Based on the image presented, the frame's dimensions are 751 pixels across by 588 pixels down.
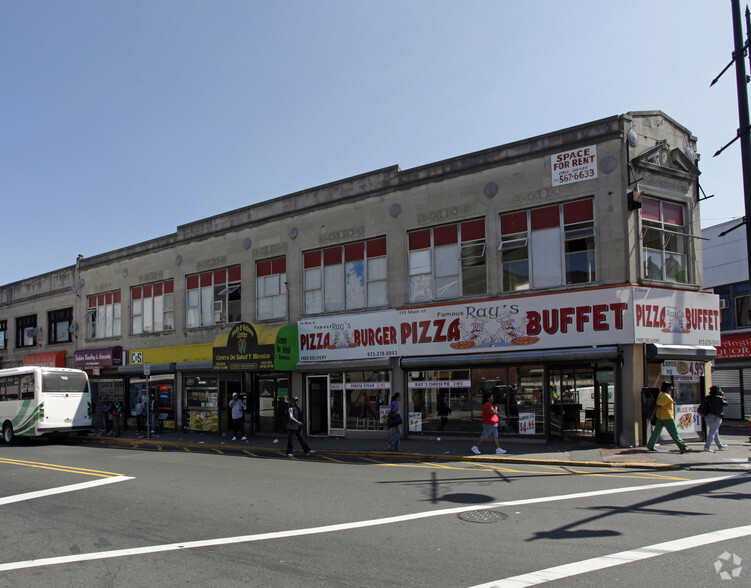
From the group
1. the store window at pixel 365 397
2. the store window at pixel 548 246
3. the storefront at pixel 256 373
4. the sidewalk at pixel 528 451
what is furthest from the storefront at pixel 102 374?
the store window at pixel 548 246

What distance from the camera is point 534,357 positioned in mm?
16531

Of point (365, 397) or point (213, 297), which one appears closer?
point (365, 397)

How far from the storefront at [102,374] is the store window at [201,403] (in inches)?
193

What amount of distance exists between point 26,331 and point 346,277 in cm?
2563

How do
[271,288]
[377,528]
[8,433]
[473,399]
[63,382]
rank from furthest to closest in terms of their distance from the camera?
[271,288] → [63,382] → [8,433] → [473,399] → [377,528]

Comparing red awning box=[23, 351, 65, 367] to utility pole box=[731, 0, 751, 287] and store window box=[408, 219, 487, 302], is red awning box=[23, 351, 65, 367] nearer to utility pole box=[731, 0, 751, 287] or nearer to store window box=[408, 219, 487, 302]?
store window box=[408, 219, 487, 302]

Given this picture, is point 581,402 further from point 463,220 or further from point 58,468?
point 58,468

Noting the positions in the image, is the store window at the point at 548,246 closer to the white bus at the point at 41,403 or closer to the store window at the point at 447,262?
the store window at the point at 447,262

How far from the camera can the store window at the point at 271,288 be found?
2309 cm

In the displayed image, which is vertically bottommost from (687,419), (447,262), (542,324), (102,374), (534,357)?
(687,419)

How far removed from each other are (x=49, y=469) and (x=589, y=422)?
14.0 meters

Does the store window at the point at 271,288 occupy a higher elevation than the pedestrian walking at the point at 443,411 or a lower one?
higher

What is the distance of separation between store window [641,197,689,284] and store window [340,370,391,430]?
8.66 m

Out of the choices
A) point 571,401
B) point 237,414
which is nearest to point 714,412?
point 571,401
